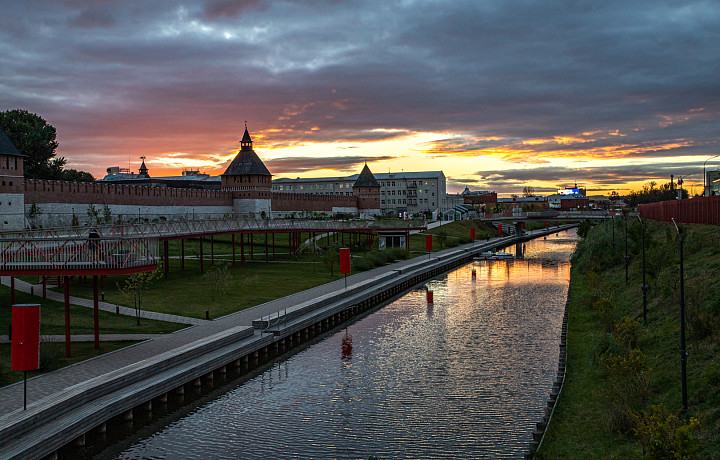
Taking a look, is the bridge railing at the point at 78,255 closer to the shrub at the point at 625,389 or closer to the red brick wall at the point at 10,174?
the shrub at the point at 625,389

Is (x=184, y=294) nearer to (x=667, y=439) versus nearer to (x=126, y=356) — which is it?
(x=126, y=356)

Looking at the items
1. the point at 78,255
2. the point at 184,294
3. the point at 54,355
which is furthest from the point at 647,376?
the point at 184,294

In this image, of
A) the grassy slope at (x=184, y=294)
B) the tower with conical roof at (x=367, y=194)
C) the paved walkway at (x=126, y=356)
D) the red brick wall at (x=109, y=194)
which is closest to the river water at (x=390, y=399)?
the paved walkway at (x=126, y=356)

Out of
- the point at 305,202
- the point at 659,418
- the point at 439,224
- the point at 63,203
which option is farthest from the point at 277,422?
the point at 439,224

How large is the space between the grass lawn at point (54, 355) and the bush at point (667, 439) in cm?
1458

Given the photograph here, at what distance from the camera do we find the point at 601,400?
16875mm

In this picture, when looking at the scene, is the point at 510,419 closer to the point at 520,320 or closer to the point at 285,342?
the point at 285,342

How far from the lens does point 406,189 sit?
144 meters

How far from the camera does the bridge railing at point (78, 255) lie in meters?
20.5

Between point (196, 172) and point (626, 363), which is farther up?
point (196, 172)

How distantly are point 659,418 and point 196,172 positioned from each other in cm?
16066

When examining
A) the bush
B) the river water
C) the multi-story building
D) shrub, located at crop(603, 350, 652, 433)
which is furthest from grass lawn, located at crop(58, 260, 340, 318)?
the multi-story building

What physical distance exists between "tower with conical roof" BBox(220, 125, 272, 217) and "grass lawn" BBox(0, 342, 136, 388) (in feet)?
191

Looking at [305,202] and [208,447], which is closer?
[208,447]
